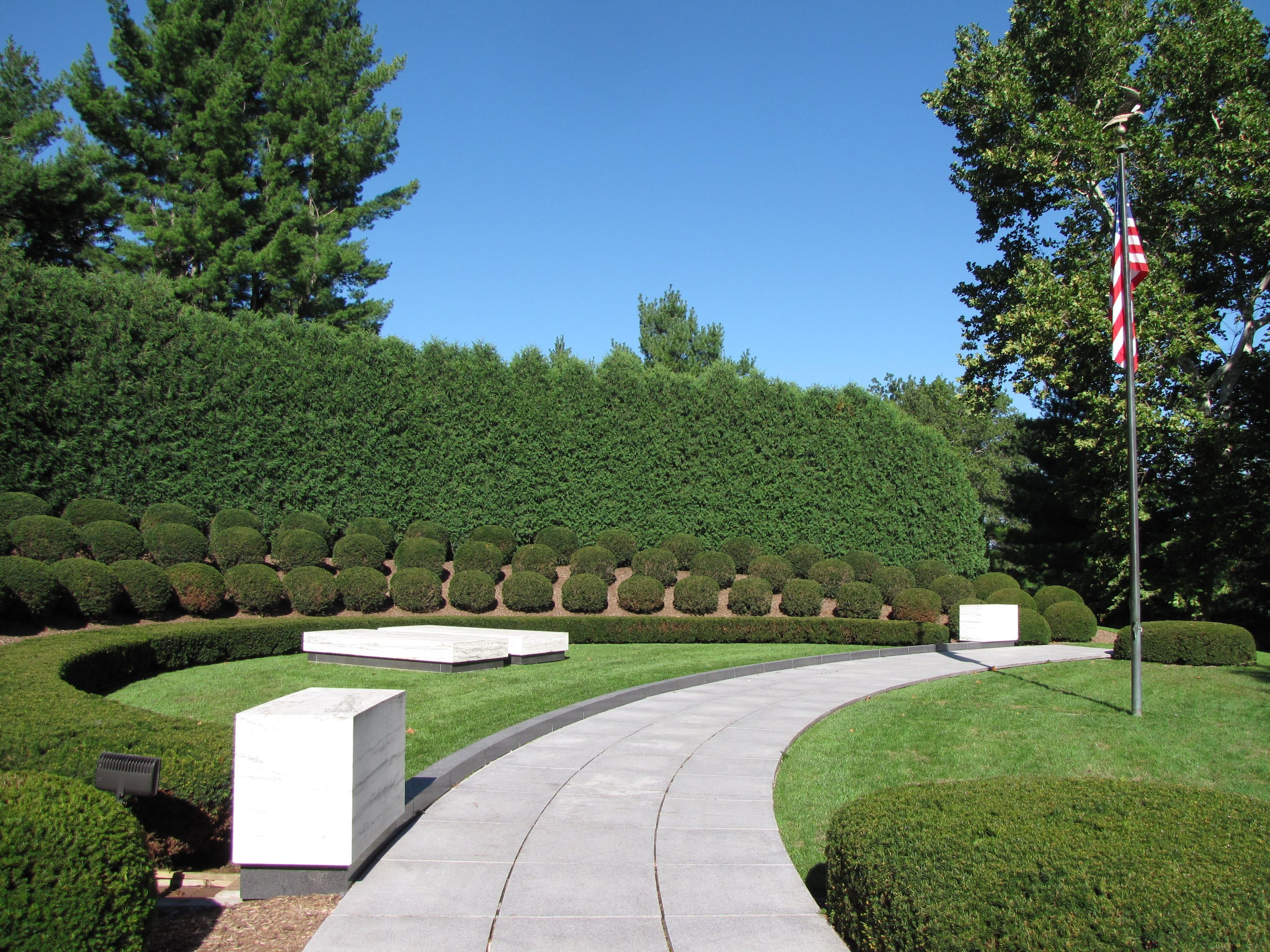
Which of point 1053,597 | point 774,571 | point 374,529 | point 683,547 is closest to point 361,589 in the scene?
point 374,529

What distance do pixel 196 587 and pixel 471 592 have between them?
18.3 feet

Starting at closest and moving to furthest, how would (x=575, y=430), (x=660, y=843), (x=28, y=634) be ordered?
(x=660, y=843), (x=28, y=634), (x=575, y=430)

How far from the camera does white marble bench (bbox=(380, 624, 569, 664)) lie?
13.4 m

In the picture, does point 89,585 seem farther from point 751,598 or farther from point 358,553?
point 751,598

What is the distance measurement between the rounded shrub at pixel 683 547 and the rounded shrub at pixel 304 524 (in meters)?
8.59

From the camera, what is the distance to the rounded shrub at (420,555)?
→ 2000cm

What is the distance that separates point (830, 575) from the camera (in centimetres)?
2270

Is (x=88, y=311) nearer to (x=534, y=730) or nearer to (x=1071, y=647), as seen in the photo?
(x=534, y=730)

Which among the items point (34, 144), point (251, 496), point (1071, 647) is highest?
point (34, 144)

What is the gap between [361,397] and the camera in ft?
71.3

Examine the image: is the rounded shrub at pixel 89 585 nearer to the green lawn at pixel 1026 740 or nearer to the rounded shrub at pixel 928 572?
the green lawn at pixel 1026 740

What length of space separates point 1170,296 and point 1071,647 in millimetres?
8479

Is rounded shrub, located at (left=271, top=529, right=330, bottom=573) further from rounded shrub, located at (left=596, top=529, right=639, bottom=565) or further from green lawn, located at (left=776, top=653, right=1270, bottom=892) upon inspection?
green lawn, located at (left=776, top=653, right=1270, bottom=892)

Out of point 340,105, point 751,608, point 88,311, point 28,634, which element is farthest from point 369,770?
point 340,105
